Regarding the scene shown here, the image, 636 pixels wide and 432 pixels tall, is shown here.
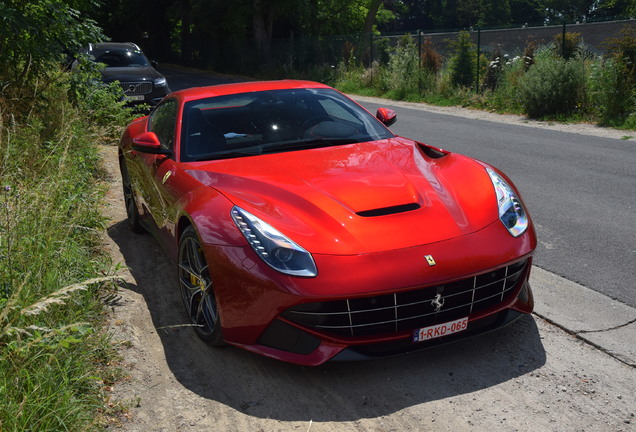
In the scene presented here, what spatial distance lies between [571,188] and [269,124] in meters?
4.35

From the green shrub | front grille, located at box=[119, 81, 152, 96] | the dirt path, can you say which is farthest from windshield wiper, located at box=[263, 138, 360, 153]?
the green shrub

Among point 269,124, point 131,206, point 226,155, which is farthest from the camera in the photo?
point 131,206

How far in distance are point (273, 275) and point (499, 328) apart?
1.29 meters

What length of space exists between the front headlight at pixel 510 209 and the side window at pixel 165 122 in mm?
2372

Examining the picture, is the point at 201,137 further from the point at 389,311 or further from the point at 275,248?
the point at 389,311

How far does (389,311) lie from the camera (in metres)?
3.51

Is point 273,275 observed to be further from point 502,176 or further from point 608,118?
point 608,118

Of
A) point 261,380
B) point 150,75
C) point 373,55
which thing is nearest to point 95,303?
point 261,380

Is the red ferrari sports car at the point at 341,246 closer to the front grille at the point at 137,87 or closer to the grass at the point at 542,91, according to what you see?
the grass at the point at 542,91

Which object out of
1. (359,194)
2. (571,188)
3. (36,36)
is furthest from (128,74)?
(359,194)

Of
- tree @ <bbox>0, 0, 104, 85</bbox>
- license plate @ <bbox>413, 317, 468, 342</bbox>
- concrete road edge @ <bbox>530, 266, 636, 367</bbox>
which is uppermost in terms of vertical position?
tree @ <bbox>0, 0, 104, 85</bbox>

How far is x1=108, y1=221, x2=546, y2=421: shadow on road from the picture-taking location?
136 inches

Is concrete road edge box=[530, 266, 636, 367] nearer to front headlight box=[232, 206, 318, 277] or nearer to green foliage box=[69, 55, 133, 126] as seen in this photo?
front headlight box=[232, 206, 318, 277]

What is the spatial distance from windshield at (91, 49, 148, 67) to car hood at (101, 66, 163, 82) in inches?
16.3
